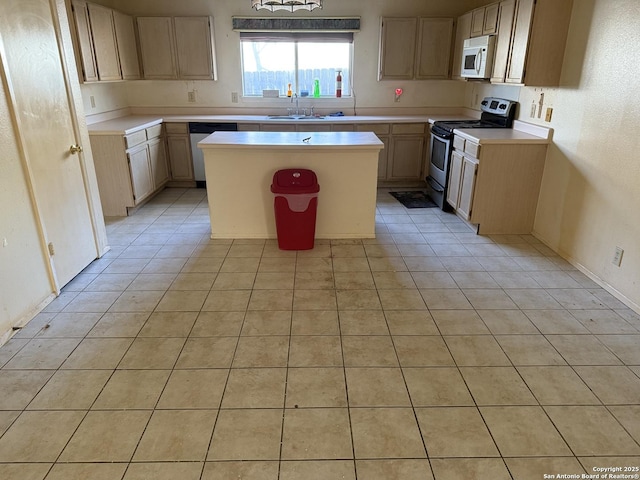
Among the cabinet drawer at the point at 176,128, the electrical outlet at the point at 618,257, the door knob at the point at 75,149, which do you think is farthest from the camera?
the cabinet drawer at the point at 176,128

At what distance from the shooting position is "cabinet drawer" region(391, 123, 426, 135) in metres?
5.30

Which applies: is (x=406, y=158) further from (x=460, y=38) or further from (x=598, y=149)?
(x=598, y=149)

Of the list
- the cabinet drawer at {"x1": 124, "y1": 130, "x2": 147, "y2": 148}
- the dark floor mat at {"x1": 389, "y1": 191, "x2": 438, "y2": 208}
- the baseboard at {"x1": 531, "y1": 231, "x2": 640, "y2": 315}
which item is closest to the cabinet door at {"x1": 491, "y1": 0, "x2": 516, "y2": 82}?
the dark floor mat at {"x1": 389, "y1": 191, "x2": 438, "y2": 208}

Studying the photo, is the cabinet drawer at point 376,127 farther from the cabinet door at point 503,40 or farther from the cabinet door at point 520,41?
the cabinet door at point 520,41

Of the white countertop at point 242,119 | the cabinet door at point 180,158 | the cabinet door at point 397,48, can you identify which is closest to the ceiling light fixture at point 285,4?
the white countertop at point 242,119

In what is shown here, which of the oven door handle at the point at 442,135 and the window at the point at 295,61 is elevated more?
the window at the point at 295,61

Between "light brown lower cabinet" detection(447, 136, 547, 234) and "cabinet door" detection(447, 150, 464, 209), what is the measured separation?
0.21 feet

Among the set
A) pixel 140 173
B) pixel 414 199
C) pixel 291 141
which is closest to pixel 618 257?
pixel 414 199

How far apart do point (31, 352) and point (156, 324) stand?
644 millimetres

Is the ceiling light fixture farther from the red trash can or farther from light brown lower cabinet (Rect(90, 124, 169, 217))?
light brown lower cabinet (Rect(90, 124, 169, 217))

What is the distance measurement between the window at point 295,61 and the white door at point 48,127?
309cm

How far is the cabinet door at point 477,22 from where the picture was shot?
14.5 ft

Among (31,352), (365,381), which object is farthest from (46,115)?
(365,381)

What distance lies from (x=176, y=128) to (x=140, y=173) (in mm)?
974
